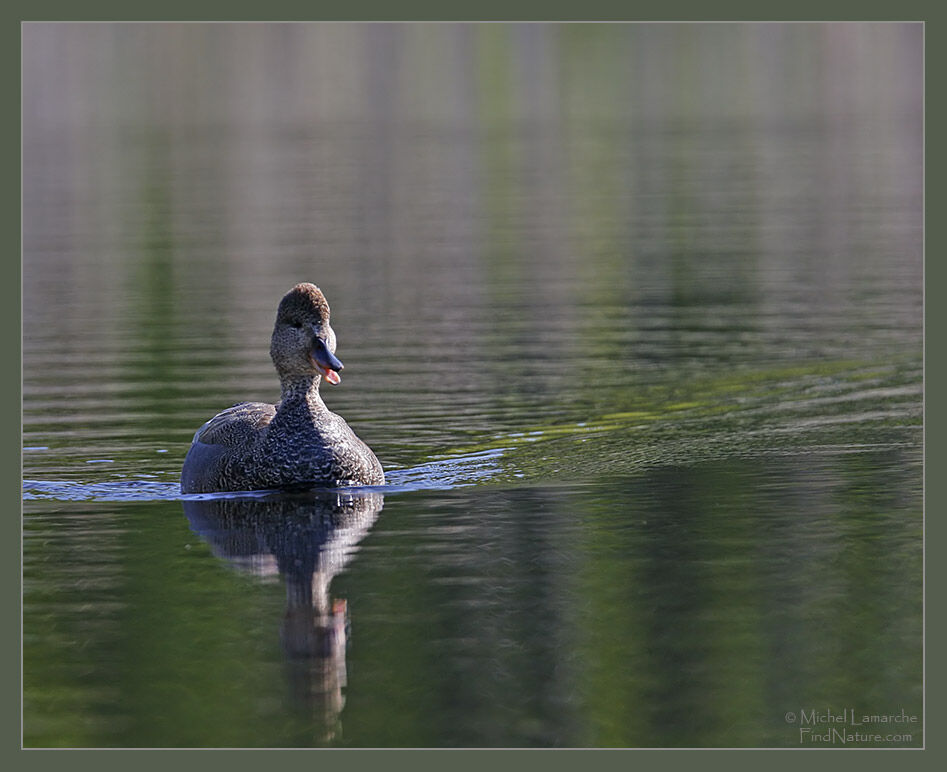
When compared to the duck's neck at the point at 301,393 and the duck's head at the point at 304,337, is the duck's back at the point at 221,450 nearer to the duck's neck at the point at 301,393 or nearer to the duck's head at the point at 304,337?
the duck's neck at the point at 301,393

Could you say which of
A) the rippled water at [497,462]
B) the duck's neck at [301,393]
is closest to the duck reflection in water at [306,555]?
the rippled water at [497,462]

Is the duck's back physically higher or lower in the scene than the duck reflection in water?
higher

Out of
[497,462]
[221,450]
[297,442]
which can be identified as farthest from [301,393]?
[497,462]

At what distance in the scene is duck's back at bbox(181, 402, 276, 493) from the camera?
51.3ft

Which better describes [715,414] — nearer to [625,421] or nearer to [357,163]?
[625,421]

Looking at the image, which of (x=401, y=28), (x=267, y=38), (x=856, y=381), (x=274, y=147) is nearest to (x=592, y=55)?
(x=401, y=28)

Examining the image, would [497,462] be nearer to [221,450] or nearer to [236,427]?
[236,427]

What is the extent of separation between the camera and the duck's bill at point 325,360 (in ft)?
50.7

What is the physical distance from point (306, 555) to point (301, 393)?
9.05ft

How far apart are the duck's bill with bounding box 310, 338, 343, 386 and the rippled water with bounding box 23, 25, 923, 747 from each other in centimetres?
107

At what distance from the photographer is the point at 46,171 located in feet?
178

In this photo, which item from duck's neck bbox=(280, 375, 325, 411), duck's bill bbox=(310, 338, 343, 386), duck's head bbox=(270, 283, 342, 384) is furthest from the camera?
duck's neck bbox=(280, 375, 325, 411)

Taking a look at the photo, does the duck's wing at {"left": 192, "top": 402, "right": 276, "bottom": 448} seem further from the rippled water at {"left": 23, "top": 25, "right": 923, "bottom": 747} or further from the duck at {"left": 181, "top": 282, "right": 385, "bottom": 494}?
the rippled water at {"left": 23, "top": 25, "right": 923, "bottom": 747}

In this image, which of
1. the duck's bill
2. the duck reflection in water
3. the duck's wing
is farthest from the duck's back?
the duck's bill
